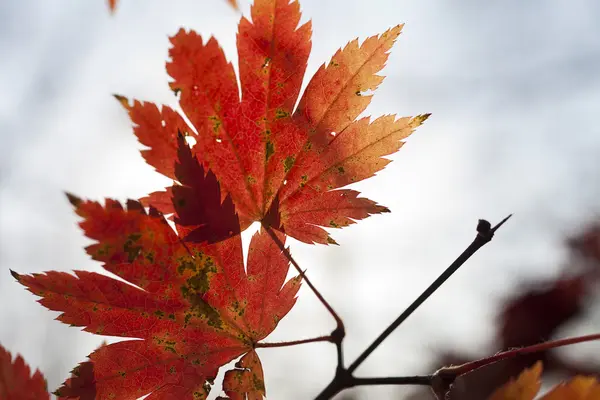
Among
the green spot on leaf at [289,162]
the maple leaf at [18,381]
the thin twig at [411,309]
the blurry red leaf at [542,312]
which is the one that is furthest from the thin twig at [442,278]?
the blurry red leaf at [542,312]

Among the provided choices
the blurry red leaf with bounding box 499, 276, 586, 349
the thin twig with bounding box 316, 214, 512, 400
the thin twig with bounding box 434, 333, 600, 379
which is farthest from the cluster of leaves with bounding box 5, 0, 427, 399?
the blurry red leaf with bounding box 499, 276, 586, 349

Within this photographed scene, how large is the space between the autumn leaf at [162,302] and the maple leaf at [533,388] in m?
0.38

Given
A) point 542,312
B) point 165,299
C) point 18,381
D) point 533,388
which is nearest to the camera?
point 533,388

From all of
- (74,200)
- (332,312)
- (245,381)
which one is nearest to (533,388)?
(332,312)

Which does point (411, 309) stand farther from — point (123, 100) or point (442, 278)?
point (123, 100)

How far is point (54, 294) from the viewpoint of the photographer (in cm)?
77

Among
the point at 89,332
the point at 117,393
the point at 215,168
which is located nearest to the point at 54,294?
the point at 89,332

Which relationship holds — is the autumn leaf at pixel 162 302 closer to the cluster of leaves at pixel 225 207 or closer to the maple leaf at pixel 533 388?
the cluster of leaves at pixel 225 207

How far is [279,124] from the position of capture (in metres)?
0.88

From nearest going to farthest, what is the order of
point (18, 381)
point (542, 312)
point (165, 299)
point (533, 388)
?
point (533, 388)
point (18, 381)
point (165, 299)
point (542, 312)

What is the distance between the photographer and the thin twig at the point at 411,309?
0.77 meters

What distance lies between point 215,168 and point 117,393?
40 centimetres

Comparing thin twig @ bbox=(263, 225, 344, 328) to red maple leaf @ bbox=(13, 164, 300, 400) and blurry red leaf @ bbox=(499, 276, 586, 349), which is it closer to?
red maple leaf @ bbox=(13, 164, 300, 400)

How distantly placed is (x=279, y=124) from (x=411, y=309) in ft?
1.24
